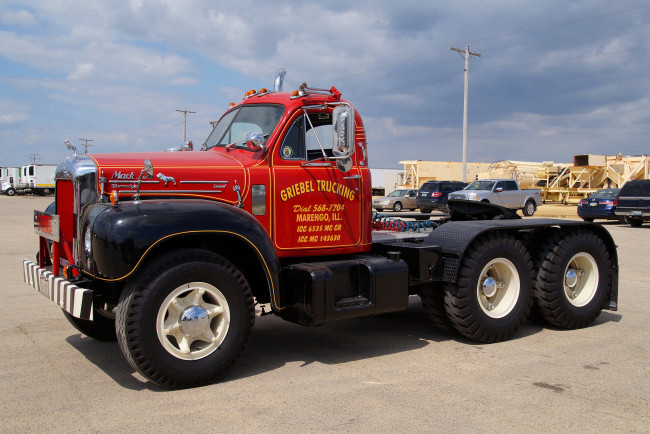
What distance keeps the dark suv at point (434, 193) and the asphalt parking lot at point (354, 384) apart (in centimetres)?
2250

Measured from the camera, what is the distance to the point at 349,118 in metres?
4.98

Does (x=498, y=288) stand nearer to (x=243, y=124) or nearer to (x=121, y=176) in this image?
(x=243, y=124)

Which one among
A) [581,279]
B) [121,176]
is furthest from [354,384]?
[581,279]

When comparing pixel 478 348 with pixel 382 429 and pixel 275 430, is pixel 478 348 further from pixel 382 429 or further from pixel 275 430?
pixel 275 430

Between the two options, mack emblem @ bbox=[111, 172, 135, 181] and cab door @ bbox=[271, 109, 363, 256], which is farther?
cab door @ bbox=[271, 109, 363, 256]

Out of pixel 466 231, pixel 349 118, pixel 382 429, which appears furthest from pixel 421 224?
pixel 382 429

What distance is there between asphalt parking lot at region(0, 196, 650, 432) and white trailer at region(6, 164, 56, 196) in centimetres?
5689

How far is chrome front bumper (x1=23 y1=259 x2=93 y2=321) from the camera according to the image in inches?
167

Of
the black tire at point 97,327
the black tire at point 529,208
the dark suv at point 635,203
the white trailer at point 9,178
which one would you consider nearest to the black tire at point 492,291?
the black tire at point 97,327

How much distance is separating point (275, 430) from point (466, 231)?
9.96ft

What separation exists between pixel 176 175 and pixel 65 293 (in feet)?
4.11

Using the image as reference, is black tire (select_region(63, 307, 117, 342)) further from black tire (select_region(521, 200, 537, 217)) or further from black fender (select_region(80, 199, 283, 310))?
black tire (select_region(521, 200, 537, 217))

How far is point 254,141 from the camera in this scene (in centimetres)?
516

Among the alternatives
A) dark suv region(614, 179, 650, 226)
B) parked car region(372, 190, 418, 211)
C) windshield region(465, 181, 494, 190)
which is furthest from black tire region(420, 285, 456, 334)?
parked car region(372, 190, 418, 211)
